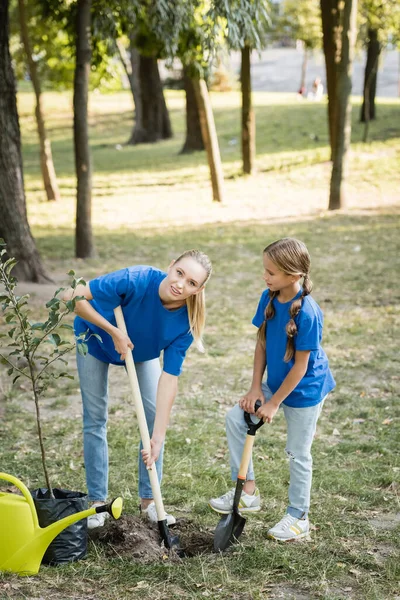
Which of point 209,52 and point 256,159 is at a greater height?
point 209,52

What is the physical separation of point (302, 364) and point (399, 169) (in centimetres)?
1428

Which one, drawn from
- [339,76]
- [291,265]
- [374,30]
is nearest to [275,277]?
[291,265]

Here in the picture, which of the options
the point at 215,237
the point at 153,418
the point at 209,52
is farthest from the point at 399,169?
the point at 153,418

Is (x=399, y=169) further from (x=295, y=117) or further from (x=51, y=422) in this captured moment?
(x=51, y=422)

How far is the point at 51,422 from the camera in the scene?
5.39m

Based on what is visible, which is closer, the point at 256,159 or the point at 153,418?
the point at 153,418

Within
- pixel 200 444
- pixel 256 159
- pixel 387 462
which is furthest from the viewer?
pixel 256 159

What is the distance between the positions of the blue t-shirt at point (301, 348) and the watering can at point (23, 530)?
901mm

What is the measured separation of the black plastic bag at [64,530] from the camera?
3271 mm

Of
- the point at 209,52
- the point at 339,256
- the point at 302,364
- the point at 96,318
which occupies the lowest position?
the point at 339,256

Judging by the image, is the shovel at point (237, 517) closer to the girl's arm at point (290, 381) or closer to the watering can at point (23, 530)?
the girl's arm at point (290, 381)

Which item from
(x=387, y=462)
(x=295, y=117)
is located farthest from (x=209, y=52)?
(x=295, y=117)

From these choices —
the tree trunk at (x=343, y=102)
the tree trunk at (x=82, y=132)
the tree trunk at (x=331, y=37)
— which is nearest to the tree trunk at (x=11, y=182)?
the tree trunk at (x=82, y=132)

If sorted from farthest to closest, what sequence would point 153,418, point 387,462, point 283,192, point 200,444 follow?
point 283,192 → point 200,444 → point 387,462 → point 153,418
